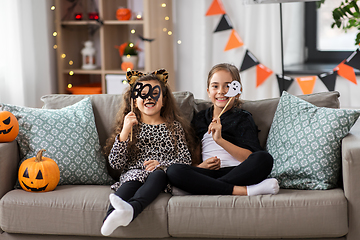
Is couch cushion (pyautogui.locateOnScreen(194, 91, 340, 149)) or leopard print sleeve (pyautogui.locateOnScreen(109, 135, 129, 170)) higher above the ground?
couch cushion (pyautogui.locateOnScreen(194, 91, 340, 149))

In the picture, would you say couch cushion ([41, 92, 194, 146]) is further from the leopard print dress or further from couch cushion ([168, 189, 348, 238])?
couch cushion ([168, 189, 348, 238])

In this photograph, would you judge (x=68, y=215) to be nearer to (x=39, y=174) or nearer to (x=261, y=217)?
(x=39, y=174)

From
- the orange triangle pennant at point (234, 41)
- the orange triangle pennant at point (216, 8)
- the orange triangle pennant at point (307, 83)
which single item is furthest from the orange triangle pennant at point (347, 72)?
the orange triangle pennant at point (216, 8)

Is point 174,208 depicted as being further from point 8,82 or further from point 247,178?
point 8,82

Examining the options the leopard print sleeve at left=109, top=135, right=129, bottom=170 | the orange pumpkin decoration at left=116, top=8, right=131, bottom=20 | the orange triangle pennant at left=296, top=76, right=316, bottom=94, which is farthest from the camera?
the orange pumpkin decoration at left=116, top=8, right=131, bottom=20

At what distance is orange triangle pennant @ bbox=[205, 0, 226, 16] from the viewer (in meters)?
3.36

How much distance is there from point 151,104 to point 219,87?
0.34 metres

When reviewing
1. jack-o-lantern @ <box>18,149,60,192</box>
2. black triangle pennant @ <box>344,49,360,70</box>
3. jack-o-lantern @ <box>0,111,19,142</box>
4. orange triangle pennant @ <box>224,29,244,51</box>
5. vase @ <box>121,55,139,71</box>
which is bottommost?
jack-o-lantern @ <box>18,149,60,192</box>

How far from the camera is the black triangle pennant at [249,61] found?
330cm

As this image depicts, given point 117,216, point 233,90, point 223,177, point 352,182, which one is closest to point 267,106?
point 233,90

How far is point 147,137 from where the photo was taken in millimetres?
1979

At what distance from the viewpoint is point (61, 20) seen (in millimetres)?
3512

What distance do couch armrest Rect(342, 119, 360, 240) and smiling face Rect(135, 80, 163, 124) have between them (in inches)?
33.0

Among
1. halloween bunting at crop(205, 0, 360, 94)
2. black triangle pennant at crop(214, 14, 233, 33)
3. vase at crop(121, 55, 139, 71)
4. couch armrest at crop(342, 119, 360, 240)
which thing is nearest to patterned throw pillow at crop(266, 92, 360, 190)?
couch armrest at crop(342, 119, 360, 240)
